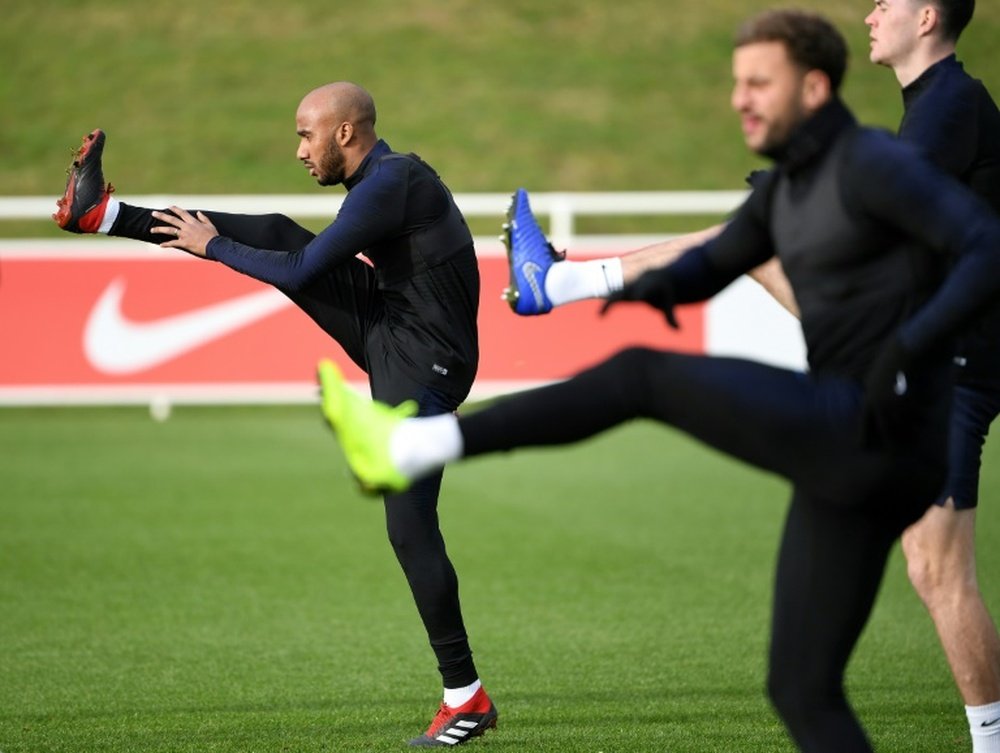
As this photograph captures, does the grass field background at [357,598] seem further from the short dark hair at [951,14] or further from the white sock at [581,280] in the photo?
the short dark hair at [951,14]

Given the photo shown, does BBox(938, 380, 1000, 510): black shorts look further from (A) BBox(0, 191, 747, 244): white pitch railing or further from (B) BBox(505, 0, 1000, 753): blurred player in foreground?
(A) BBox(0, 191, 747, 244): white pitch railing

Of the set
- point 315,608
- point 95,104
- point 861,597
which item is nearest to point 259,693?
point 315,608

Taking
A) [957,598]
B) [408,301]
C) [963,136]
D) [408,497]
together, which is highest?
[963,136]

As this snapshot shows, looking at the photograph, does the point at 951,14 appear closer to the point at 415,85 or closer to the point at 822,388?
the point at 822,388

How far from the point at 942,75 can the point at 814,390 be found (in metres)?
1.63

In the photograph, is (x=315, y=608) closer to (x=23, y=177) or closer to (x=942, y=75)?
(x=942, y=75)

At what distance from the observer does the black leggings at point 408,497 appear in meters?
5.25

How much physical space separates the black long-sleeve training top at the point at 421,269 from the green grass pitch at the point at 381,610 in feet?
4.26

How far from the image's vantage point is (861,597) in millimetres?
3473

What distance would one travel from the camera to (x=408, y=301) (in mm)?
5297

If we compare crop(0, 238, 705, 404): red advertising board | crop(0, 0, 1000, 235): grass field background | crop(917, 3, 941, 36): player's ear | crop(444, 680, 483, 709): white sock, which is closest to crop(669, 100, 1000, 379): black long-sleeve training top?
crop(917, 3, 941, 36): player's ear

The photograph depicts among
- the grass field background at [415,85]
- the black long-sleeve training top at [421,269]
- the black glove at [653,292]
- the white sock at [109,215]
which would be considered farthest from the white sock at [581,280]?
the grass field background at [415,85]

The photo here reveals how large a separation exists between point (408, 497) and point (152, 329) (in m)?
8.90

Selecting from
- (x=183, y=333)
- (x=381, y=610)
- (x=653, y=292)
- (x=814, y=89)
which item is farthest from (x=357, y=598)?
(x=183, y=333)
